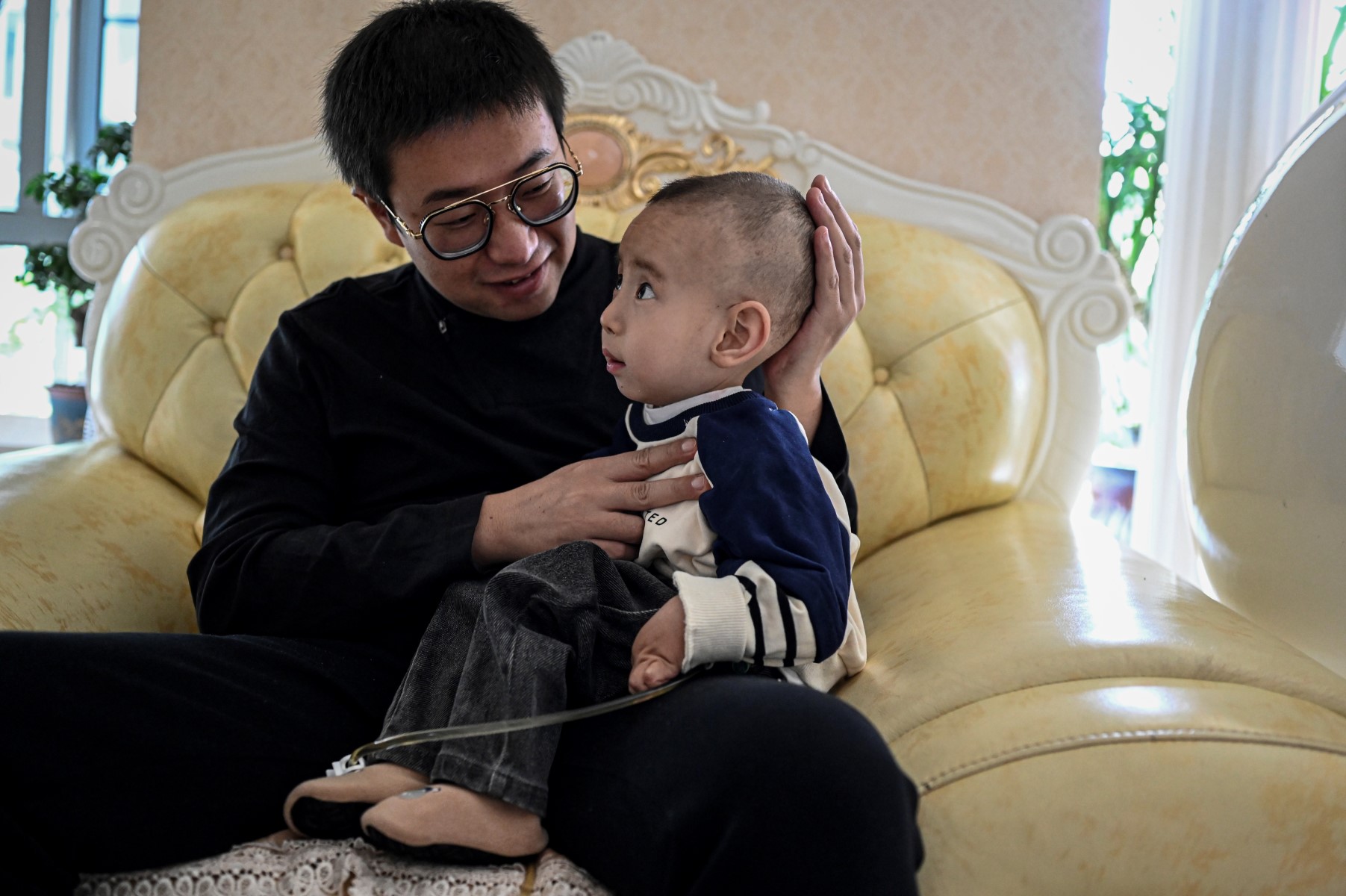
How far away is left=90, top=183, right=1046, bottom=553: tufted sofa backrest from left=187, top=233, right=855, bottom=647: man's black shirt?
0.41m

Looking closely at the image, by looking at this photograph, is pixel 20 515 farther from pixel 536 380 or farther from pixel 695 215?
pixel 695 215

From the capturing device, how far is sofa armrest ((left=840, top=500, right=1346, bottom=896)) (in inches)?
33.3

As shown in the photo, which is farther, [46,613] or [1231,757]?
[46,613]

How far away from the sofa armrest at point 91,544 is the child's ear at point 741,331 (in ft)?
2.71

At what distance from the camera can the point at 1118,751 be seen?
2.83 feet

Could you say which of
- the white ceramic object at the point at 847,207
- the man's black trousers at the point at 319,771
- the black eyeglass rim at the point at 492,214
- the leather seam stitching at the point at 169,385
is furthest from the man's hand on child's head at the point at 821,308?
the leather seam stitching at the point at 169,385

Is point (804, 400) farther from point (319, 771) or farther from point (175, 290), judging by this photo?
point (175, 290)

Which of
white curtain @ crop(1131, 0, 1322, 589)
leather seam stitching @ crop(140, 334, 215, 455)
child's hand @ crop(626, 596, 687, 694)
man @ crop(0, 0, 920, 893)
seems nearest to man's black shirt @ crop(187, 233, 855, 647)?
man @ crop(0, 0, 920, 893)

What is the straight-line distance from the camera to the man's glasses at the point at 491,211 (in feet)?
3.99

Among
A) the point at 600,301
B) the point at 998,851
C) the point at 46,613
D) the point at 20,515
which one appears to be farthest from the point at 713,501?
the point at 20,515

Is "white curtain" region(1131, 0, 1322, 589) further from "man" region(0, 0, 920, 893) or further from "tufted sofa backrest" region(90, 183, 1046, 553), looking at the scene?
"man" region(0, 0, 920, 893)

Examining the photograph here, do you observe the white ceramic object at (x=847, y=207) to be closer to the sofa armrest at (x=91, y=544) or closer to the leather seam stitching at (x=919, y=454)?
the leather seam stitching at (x=919, y=454)

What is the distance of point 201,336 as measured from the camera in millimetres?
1786

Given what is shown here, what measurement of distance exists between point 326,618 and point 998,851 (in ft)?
2.36
